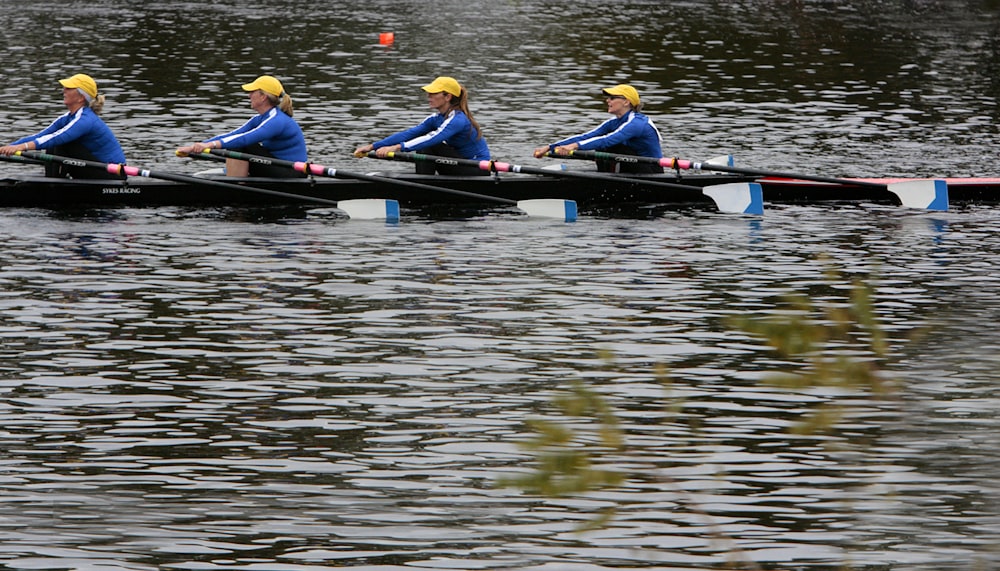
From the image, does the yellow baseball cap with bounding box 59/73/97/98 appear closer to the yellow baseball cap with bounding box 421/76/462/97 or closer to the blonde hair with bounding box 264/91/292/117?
the blonde hair with bounding box 264/91/292/117

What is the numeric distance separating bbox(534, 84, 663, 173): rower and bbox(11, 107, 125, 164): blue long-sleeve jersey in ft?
17.7

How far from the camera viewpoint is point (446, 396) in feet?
41.5

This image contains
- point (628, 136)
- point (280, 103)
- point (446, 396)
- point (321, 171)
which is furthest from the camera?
point (628, 136)

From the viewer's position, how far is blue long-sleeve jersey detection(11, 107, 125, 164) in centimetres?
2005

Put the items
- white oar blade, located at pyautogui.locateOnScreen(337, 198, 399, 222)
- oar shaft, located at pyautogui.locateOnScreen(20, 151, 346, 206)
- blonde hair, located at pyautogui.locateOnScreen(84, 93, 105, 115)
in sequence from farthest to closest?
blonde hair, located at pyautogui.locateOnScreen(84, 93, 105, 115) < white oar blade, located at pyautogui.locateOnScreen(337, 198, 399, 222) < oar shaft, located at pyautogui.locateOnScreen(20, 151, 346, 206)

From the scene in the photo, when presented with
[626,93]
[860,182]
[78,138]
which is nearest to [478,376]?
[626,93]

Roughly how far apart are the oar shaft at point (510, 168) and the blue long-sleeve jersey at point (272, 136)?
0.96 metres

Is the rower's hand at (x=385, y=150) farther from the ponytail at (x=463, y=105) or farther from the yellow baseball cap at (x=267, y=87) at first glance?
the yellow baseball cap at (x=267, y=87)

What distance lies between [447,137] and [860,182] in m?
5.40

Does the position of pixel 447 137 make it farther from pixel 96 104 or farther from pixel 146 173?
pixel 96 104

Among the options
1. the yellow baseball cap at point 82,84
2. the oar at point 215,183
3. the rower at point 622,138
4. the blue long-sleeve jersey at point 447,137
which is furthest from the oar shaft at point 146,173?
the rower at point 622,138

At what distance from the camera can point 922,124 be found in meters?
28.6

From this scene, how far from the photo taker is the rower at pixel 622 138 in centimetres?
2108

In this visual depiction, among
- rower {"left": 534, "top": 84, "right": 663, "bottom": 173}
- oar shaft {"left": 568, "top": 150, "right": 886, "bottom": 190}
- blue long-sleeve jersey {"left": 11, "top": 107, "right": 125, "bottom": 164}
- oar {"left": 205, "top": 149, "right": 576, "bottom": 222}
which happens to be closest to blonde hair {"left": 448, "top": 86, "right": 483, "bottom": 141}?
rower {"left": 534, "top": 84, "right": 663, "bottom": 173}
